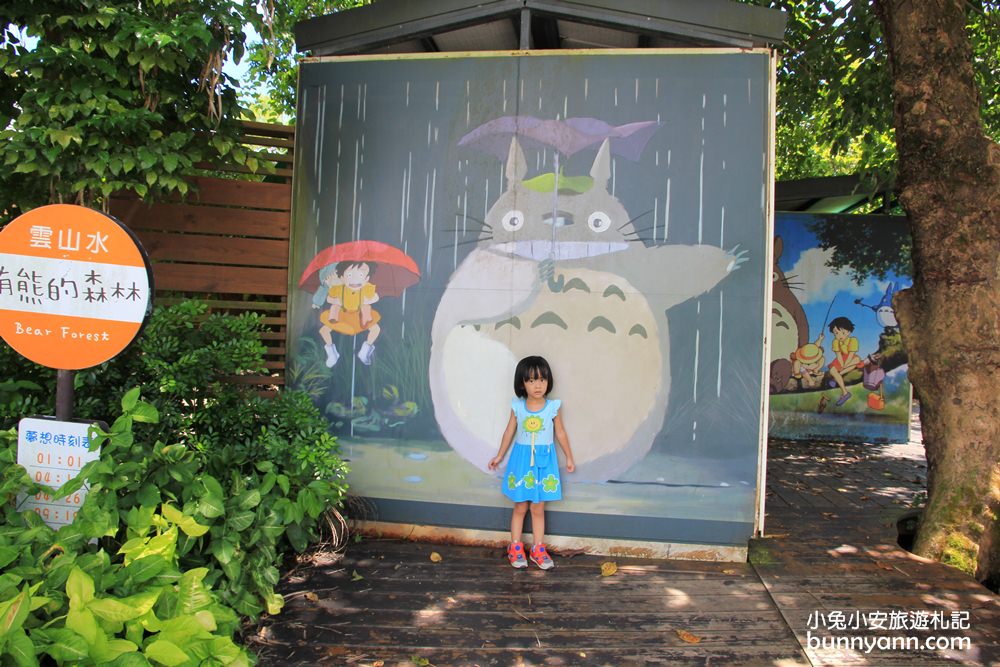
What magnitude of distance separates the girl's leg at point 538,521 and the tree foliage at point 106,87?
2980 mm

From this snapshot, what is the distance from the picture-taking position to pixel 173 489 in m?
3.10

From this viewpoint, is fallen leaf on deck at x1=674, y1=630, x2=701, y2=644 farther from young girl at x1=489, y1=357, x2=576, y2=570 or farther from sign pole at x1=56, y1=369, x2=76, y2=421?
sign pole at x1=56, y1=369, x2=76, y2=421

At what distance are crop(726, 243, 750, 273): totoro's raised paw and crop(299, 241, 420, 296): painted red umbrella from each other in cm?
217

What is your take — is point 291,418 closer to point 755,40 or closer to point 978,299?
point 755,40

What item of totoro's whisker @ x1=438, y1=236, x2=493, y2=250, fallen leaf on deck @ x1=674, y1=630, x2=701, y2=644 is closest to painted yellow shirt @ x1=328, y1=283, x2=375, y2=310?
totoro's whisker @ x1=438, y1=236, x2=493, y2=250

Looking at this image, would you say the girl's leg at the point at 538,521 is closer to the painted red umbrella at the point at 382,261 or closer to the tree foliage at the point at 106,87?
the painted red umbrella at the point at 382,261

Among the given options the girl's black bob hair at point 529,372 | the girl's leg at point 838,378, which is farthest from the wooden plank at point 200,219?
the girl's leg at point 838,378

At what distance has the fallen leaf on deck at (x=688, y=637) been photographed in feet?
11.0

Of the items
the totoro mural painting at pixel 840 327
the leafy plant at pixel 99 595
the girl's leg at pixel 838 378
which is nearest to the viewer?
the leafy plant at pixel 99 595

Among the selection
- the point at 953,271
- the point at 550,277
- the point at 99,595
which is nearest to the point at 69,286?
the point at 99,595

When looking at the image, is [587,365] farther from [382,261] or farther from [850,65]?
[850,65]

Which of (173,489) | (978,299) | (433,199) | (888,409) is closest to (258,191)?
(433,199)

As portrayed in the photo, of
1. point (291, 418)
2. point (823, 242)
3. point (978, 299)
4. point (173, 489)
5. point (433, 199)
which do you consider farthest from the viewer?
point (823, 242)

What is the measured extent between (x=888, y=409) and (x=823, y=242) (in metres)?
2.41
